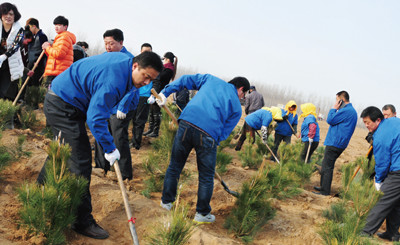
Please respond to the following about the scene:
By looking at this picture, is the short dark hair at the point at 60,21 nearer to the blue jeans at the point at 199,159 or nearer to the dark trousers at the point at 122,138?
the dark trousers at the point at 122,138

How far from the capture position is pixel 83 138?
2.43 m

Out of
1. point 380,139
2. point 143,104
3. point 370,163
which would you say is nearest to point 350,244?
point 380,139

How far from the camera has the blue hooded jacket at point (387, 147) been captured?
3666mm

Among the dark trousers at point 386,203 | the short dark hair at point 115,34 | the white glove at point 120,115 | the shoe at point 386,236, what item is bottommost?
the shoe at point 386,236

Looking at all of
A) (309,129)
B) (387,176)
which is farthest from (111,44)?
(309,129)

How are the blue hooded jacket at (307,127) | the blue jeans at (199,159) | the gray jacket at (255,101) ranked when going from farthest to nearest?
the gray jacket at (255,101), the blue hooded jacket at (307,127), the blue jeans at (199,159)

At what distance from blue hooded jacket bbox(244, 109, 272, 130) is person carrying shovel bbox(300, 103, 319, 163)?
2.77ft

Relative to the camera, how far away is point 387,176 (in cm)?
382

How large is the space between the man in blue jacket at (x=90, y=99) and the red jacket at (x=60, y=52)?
2241mm

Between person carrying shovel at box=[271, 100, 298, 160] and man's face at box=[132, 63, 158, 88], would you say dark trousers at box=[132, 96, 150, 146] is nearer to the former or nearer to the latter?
Answer: man's face at box=[132, 63, 158, 88]

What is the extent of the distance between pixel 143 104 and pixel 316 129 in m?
4.08

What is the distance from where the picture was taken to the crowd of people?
2262 mm

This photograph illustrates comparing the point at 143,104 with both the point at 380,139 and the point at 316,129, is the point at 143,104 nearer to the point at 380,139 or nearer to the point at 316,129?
the point at 380,139

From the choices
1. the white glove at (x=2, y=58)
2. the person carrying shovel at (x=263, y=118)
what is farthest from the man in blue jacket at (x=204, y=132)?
the person carrying shovel at (x=263, y=118)
